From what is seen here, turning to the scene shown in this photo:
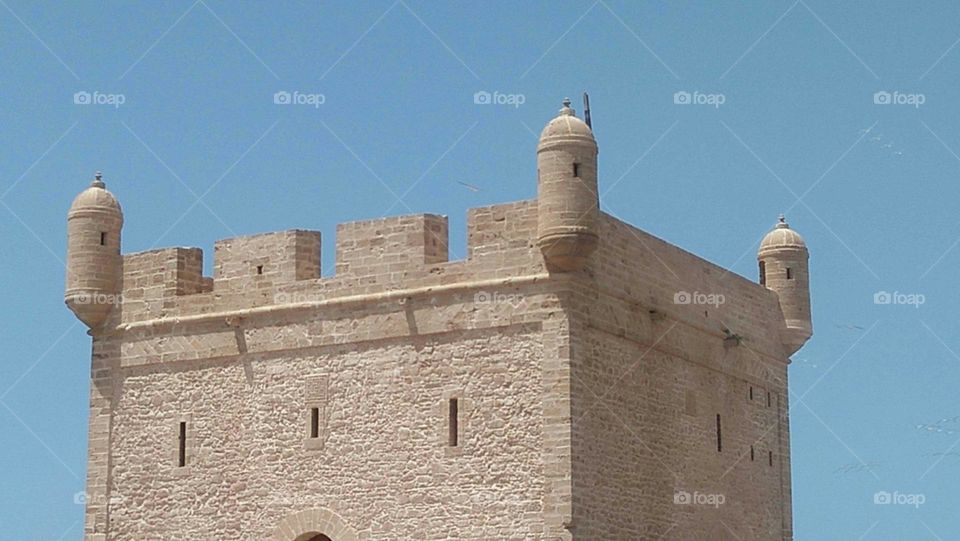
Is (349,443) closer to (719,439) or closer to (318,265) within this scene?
(318,265)

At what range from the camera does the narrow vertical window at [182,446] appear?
88.6ft

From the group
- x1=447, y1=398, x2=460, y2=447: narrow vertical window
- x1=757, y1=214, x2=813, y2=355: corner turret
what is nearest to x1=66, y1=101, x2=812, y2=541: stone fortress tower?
x1=447, y1=398, x2=460, y2=447: narrow vertical window

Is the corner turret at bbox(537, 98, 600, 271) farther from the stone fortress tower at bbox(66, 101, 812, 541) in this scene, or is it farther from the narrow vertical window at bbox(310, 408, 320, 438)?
the narrow vertical window at bbox(310, 408, 320, 438)

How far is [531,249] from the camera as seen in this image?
24.7 meters

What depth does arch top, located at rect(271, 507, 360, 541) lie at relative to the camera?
25.4 meters

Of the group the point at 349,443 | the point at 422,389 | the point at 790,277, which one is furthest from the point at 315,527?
the point at 790,277

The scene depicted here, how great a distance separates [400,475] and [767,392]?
302 inches

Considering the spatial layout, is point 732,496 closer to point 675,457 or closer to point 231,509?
point 675,457

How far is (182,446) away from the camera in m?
27.1

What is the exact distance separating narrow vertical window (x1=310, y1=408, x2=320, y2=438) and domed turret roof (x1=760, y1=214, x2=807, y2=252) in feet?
29.6

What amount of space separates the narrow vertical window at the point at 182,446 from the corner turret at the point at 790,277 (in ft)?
33.1

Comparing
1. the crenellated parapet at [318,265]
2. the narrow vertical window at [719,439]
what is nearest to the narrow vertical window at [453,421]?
the crenellated parapet at [318,265]

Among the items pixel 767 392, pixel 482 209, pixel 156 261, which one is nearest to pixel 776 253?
pixel 767 392

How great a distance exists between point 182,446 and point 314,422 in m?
2.33
